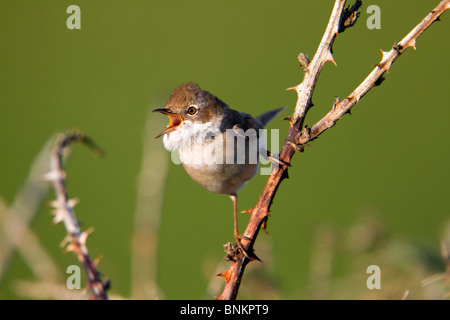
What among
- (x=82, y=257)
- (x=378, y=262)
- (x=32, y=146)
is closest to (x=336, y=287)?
(x=378, y=262)

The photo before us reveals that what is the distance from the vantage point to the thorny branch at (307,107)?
1.72 meters

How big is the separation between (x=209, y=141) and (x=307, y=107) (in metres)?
1.15

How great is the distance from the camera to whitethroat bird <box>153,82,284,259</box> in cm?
300

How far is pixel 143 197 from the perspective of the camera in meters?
2.73

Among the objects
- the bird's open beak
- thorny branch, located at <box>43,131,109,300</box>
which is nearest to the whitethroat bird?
the bird's open beak

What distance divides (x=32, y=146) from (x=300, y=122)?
7.66 m

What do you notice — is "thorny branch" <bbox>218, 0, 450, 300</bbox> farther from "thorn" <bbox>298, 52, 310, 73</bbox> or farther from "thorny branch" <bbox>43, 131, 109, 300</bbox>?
"thorny branch" <bbox>43, 131, 109, 300</bbox>

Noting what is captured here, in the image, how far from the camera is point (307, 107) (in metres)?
1.96

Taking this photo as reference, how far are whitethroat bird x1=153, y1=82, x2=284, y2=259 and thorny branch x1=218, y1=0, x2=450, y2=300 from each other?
3.25 ft

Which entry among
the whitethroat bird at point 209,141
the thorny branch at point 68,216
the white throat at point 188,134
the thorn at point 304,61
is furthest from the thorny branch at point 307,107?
the white throat at point 188,134

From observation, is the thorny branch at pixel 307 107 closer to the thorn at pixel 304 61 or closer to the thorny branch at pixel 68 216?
the thorn at pixel 304 61

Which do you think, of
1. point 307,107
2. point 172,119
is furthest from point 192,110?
point 307,107

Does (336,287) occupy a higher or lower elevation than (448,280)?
higher
